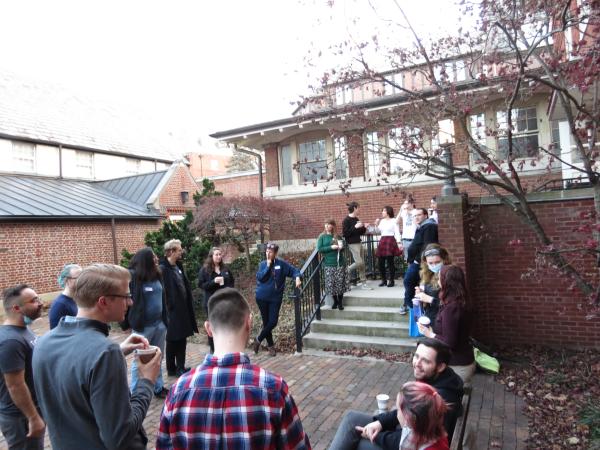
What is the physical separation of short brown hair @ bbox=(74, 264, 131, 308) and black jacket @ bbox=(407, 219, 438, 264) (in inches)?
202

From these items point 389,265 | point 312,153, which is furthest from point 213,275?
point 312,153

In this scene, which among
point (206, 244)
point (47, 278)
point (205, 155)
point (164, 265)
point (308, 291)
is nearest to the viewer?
point (164, 265)

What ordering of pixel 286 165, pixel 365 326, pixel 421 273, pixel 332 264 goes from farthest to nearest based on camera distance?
pixel 286 165 → pixel 332 264 → pixel 365 326 → pixel 421 273

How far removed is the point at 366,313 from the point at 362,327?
35cm

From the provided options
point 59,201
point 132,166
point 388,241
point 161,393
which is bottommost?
point 161,393

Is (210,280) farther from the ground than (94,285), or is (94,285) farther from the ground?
(94,285)

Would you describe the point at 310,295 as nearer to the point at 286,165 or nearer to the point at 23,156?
the point at 286,165

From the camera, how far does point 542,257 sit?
468 centimetres

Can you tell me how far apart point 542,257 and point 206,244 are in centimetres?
785

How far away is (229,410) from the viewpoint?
5.12ft

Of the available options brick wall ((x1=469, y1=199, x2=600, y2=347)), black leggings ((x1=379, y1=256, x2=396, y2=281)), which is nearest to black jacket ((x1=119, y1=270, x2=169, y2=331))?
brick wall ((x1=469, y1=199, x2=600, y2=347))

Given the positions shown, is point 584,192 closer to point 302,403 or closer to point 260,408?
point 302,403

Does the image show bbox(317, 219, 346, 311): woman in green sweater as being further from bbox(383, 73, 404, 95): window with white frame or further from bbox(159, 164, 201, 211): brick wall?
bbox(159, 164, 201, 211): brick wall

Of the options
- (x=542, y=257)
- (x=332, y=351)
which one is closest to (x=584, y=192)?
(x=542, y=257)
